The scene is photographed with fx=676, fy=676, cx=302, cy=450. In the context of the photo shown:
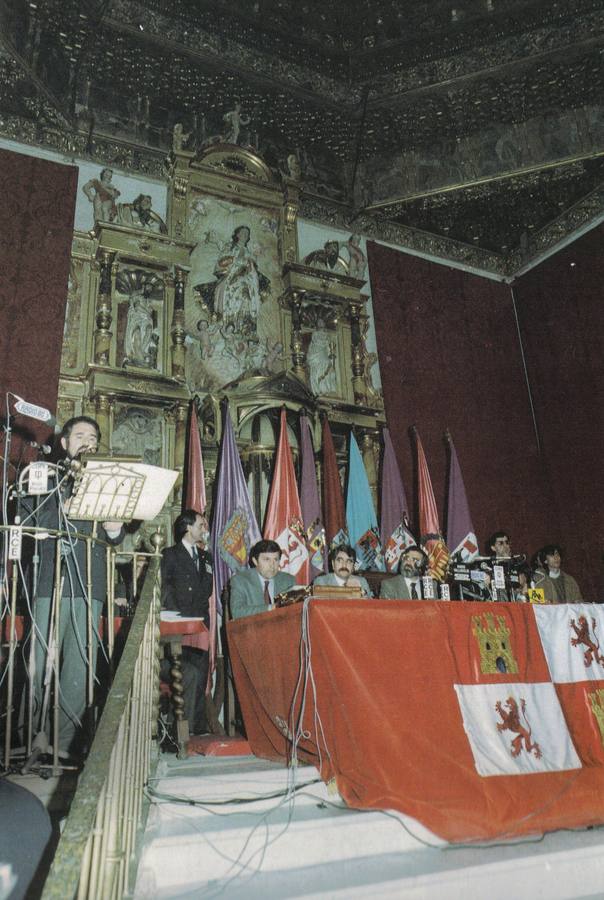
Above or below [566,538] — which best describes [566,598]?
below

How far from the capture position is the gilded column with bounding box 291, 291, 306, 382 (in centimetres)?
737

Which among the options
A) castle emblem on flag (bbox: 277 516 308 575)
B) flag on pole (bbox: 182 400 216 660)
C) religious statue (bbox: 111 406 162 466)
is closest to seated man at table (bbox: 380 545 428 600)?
castle emblem on flag (bbox: 277 516 308 575)

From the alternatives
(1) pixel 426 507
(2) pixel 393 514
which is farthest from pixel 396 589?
(1) pixel 426 507

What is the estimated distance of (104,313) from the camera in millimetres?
6570

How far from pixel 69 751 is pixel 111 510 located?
1.03m

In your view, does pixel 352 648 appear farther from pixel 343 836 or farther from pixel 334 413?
pixel 334 413

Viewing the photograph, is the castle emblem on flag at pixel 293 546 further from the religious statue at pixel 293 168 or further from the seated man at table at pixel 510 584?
the religious statue at pixel 293 168

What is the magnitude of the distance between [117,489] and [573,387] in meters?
6.81

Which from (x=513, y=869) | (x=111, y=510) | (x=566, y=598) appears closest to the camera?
(x=513, y=869)

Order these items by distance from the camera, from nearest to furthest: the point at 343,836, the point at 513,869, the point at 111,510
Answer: the point at 513,869 → the point at 343,836 → the point at 111,510

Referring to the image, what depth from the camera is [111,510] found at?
2.80 metres

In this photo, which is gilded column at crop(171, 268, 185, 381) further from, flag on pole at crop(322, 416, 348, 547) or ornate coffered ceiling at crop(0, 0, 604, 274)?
flag on pole at crop(322, 416, 348, 547)

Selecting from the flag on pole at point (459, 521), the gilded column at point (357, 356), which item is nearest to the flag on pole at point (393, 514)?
the flag on pole at point (459, 521)

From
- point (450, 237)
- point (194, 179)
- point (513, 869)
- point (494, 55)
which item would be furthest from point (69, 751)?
point (494, 55)
